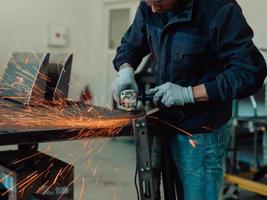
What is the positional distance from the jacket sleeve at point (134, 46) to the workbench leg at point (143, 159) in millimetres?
442

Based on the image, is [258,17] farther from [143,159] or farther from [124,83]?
[143,159]

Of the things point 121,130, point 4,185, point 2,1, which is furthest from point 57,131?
point 2,1

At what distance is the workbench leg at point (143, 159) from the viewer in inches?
56.1

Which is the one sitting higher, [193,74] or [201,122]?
[193,74]

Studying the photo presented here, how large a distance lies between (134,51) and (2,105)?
0.63m

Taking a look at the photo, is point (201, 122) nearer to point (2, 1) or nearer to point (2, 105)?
point (2, 105)

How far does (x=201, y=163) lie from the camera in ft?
5.14

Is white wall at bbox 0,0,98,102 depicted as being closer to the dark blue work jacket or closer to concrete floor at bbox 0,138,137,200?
concrete floor at bbox 0,138,137,200

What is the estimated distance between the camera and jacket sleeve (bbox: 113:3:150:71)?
68.6 inches

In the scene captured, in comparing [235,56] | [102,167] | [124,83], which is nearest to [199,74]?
[235,56]

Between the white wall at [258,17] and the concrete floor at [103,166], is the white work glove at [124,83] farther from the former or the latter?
the white wall at [258,17]

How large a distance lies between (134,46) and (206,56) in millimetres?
360

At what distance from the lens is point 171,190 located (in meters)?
1.64

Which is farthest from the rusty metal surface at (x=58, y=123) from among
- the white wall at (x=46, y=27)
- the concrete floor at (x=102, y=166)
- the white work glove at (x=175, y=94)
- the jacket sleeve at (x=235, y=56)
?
the white wall at (x=46, y=27)
